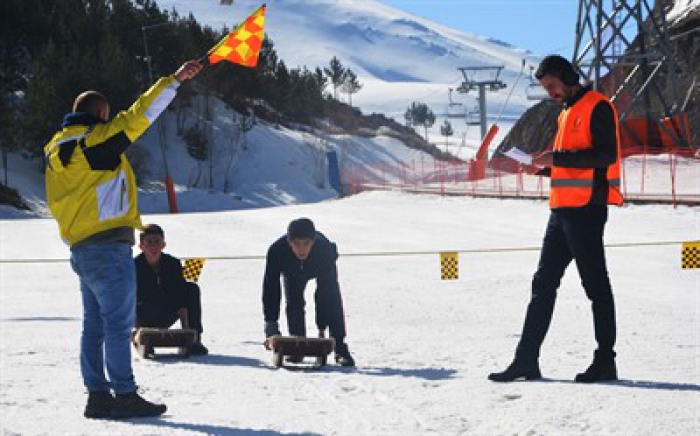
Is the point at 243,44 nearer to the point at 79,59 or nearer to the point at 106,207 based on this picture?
the point at 106,207

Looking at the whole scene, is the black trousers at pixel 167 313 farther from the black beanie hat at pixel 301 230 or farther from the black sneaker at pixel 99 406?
the black sneaker at pixel 99 406

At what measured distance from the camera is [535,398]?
19.0ft

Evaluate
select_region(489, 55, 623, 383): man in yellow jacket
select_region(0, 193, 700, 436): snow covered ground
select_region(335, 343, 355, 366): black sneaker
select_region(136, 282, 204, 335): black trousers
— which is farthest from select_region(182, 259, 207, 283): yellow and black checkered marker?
select_region(489, 55, 623, 383): man in yellow jacket

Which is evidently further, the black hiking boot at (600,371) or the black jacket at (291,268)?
the black jacket at (291,268)

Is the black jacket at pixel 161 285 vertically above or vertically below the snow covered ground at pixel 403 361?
above

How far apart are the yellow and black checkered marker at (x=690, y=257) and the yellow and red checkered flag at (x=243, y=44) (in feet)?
24.6

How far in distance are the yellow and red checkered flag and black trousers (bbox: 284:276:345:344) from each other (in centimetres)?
161

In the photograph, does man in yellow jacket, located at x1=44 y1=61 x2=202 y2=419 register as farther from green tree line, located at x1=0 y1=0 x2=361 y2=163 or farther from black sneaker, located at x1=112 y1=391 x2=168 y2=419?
green tree line, located at x1=0 y1=0 x2=361 y2=163

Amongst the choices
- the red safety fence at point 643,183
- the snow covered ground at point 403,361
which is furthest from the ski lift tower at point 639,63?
the snow covered ground at point 403,361

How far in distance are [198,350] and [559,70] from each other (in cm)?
348

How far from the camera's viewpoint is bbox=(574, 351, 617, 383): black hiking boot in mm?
6195

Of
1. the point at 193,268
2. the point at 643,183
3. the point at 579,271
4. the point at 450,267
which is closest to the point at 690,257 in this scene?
the point at 450,267

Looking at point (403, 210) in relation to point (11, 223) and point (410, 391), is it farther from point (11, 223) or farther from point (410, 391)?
point (410, 391)

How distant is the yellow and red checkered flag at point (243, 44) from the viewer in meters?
7.53
